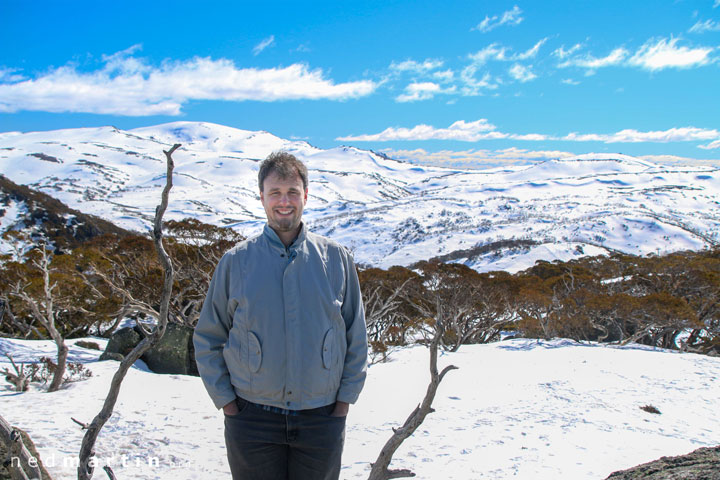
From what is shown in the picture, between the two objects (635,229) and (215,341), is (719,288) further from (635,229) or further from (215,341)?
(635,229)

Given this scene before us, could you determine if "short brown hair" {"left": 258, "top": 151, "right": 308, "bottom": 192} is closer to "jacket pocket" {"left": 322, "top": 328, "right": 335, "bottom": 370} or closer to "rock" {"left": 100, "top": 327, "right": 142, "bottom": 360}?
"jacket pocket" {"left": 322, "top": 328, "right": 335, "bottom": 370}

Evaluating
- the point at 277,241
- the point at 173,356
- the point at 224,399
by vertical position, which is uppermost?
the point at 277,241

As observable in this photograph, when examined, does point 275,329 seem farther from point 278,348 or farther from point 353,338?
point 353,338

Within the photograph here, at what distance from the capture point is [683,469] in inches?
99.0

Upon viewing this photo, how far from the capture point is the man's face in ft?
6.97

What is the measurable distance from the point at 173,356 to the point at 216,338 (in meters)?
9.70

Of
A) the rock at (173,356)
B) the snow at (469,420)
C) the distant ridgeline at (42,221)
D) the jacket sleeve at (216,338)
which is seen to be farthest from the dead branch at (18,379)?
the distant ridgeline at (42,221)

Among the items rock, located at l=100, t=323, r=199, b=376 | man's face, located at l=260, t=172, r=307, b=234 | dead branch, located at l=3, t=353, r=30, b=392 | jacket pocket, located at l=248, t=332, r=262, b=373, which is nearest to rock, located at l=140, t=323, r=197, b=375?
rock, located at l=100, t=323, r=199, b=376

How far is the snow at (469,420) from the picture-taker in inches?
216

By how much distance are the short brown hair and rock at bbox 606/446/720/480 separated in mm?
2610

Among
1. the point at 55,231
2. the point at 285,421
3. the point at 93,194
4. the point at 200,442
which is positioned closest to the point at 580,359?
the point at 200,442

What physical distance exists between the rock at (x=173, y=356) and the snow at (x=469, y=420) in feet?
1.34

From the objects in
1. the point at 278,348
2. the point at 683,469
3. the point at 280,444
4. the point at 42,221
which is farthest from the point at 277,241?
the point at 42,221

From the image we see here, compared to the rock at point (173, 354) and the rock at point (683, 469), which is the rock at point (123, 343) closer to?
the rock at point (173, 354)
